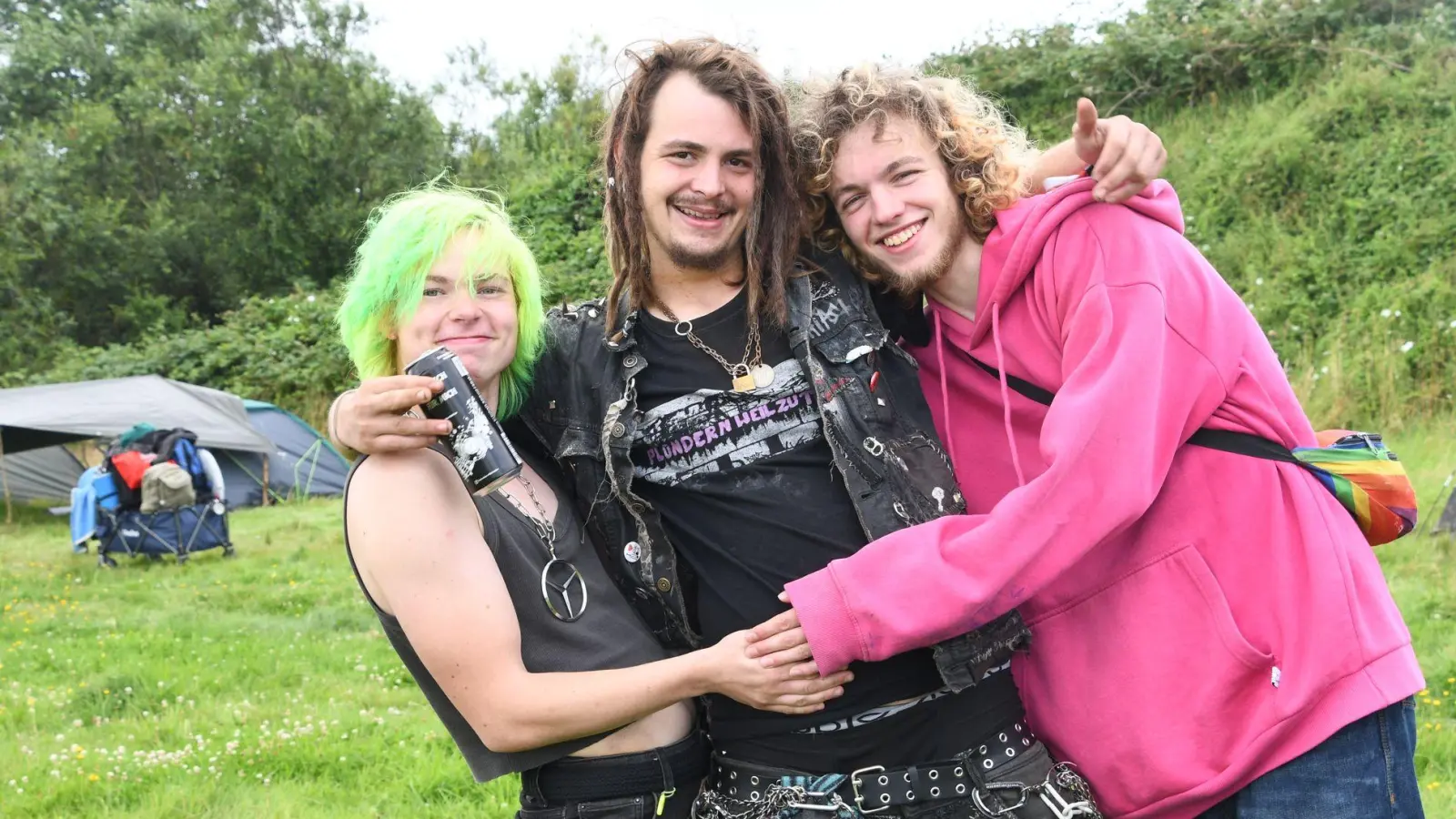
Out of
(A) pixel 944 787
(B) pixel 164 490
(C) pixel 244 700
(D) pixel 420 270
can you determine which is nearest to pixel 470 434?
(D) pixel 420 270

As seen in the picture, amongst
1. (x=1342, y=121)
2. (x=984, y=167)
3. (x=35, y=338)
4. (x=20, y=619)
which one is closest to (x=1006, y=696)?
(x=984, y=167)

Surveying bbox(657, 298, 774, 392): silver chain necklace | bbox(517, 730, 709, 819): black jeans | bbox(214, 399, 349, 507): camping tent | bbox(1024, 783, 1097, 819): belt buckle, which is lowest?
bbox(214, 399, 349, 507): camping tent

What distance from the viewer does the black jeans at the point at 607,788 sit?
226 cm

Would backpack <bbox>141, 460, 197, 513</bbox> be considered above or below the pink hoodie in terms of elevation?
below

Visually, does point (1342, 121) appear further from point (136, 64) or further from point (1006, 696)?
point (136, 64)

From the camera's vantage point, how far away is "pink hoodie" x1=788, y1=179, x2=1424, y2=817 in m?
2.03

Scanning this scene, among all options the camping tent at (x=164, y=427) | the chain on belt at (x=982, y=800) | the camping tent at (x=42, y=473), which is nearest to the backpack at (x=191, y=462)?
the camping tent at (x=164, y=427)

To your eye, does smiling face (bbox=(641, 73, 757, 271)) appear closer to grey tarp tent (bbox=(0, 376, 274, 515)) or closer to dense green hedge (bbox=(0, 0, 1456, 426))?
dense green hedge (bbox=(0, 0, 1456, 426))

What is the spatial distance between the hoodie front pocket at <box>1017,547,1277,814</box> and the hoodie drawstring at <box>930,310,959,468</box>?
42cm

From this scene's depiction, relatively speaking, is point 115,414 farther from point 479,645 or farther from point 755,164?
point 479,645

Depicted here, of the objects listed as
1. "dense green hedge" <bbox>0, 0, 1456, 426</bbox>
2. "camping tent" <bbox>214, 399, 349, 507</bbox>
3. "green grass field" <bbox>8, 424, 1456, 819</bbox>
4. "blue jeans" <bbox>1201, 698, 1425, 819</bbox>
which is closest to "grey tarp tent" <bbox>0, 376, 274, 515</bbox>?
"camping tent" <bbox>214, 399, 349, 507</bbox>

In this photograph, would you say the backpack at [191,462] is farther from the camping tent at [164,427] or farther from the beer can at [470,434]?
the beer can at [470,434]

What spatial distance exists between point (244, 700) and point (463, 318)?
14.6 ft

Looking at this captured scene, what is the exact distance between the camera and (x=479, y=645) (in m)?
2.12
